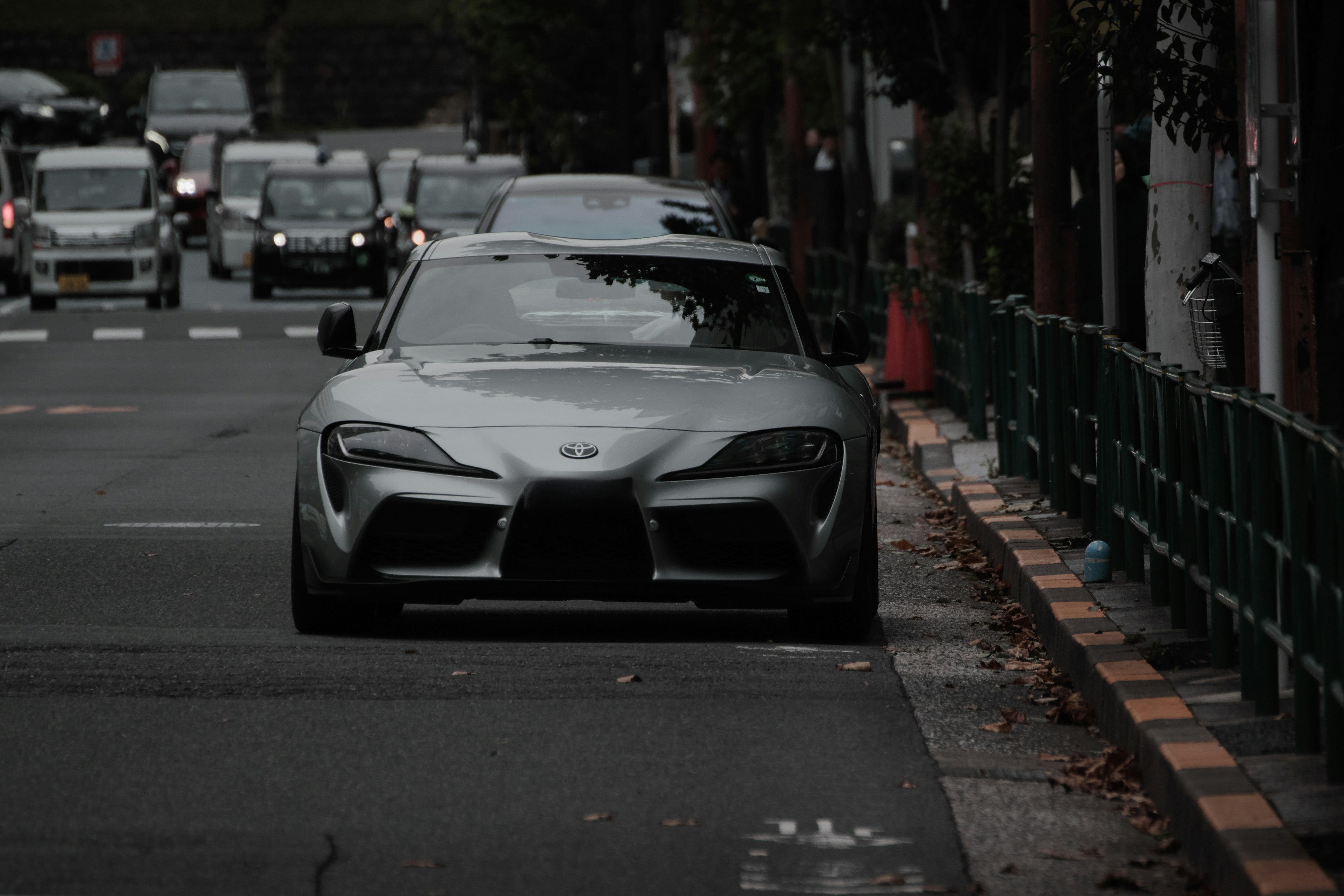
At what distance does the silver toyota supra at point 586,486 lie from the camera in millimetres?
7887

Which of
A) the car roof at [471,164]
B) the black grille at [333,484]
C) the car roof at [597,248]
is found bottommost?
the black grille at [333,484]

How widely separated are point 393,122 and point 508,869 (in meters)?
88.8

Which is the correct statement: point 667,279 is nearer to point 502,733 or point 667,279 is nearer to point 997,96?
point 502,733

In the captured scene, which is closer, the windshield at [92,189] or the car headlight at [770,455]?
the car headlight at [770,455]

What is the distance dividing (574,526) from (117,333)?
861 inches

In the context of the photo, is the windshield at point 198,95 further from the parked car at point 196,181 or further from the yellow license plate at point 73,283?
the yellow license plate at point 73,283

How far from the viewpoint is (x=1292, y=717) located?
6.25m

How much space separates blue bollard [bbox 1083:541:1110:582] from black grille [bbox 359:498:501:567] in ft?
7.32

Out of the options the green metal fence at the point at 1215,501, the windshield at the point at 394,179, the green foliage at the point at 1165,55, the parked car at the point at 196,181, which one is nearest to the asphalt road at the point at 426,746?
the green metal fence at the point at 1215,501

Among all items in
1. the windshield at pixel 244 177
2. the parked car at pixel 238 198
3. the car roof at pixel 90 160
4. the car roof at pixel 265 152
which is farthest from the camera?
the car roof at pixel 265 152

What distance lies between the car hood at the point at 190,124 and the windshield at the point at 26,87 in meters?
5.59

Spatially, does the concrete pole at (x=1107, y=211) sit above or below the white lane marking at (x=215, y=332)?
above

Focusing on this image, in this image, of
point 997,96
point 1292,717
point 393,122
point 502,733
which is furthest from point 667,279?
point 393,122

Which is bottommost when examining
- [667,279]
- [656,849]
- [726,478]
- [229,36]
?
[656,849]
